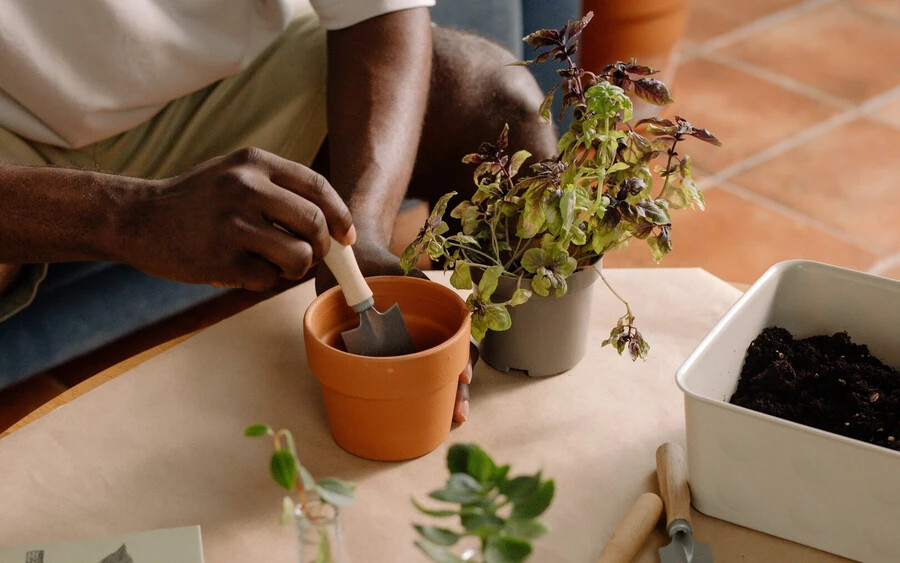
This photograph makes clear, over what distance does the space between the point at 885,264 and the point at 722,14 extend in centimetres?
156

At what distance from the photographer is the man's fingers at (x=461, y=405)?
0.89 metres

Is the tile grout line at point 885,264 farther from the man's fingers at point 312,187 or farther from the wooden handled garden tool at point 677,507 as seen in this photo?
the man's fingers at point 312,187

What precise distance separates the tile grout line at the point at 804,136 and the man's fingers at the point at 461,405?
1.66 m

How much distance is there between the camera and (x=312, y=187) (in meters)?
0.87

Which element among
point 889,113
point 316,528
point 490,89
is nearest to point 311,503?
point 316,528

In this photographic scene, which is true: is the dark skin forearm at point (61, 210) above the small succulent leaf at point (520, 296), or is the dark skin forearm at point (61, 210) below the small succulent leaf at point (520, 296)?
above

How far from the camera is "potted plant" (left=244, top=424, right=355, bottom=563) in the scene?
1.58 ft

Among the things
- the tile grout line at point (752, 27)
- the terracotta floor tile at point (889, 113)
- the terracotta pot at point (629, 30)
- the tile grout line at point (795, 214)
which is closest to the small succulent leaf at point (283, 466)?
the terracotta pot at point (629, 30)

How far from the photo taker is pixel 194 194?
92 cm

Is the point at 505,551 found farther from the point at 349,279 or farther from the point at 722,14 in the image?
the point at 722,14

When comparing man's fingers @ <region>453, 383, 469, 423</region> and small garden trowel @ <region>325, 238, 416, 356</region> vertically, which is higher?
small garden trowel @ <region>325, 238, 416, 356</region>

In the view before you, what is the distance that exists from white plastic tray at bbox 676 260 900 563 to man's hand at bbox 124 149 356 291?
13.4 inches

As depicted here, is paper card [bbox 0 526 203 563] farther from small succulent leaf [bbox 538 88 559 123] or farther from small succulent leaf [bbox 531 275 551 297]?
small succulent leaf [bbox 538 88 559 123]

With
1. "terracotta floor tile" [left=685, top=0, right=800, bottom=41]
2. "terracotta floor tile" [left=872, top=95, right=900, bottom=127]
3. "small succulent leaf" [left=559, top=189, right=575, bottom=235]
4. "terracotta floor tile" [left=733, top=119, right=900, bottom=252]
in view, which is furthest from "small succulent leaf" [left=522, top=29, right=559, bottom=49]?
"terracotta floor tile" [left=685, top=0, right=800, bottom=41]
